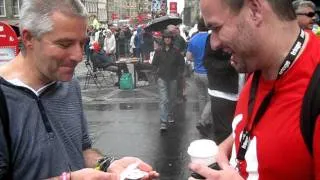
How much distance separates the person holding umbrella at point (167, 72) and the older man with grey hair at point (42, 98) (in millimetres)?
6393

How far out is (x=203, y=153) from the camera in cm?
A: 179

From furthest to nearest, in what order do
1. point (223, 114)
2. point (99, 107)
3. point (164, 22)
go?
point (164, 22) → point (99, 107) → point (223, 114)

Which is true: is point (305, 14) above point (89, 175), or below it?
above

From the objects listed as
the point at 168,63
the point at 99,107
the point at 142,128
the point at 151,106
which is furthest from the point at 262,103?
the point at 99,107

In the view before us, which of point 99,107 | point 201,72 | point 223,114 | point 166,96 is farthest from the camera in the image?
point 99,107

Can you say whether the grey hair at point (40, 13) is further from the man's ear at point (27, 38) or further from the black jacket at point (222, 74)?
the black jacket at point (222, 74)

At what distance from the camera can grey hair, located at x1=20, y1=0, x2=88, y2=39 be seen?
2033 millimetres

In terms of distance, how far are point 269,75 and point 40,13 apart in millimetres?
1034

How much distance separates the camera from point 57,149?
2.11 m

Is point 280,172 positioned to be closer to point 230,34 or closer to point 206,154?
point 206,154

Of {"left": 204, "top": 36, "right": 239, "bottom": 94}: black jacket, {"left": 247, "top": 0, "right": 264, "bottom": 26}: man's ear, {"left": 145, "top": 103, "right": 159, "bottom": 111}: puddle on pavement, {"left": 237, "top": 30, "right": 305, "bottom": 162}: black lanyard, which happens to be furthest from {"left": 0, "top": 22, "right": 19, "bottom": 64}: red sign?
{"left": 247, "top": 0, "right": 264, "bottom": 26}: man's ear

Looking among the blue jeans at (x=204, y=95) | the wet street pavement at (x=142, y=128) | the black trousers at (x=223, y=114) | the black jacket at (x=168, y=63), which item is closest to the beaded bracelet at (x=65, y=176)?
the black trousers at (x=223, y=114)

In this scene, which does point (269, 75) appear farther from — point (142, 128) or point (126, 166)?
point (142, 128)

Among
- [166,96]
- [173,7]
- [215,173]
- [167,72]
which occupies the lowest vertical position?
[166,96]
